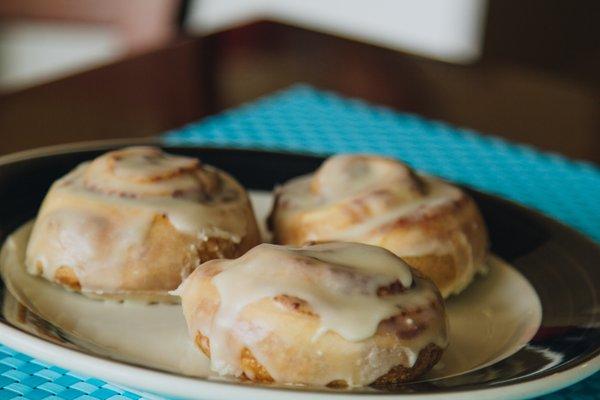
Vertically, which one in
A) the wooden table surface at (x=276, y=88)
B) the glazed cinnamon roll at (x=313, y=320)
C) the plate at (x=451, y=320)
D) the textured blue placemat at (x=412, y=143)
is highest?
the glazed cinnamon roll at (x=313, y=320)

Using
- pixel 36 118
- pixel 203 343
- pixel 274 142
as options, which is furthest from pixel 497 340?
pixel 36 118

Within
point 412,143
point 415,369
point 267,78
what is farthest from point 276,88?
point 415,369

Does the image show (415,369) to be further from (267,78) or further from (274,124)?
(267,78)

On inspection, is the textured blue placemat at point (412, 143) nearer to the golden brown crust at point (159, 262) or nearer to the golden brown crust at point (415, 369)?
the golden brown crust at point (159, 262)

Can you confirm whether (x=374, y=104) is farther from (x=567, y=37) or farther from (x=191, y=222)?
(x=567, y=37)

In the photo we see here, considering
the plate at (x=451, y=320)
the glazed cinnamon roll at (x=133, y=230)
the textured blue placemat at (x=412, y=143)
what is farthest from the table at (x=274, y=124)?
the glazed cinnamon roll at (x=133, y=230)

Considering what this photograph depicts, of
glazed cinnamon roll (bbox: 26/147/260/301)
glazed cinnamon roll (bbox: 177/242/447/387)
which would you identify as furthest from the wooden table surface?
glazed cinnamon roll (bbox: 177/242/447/387)
